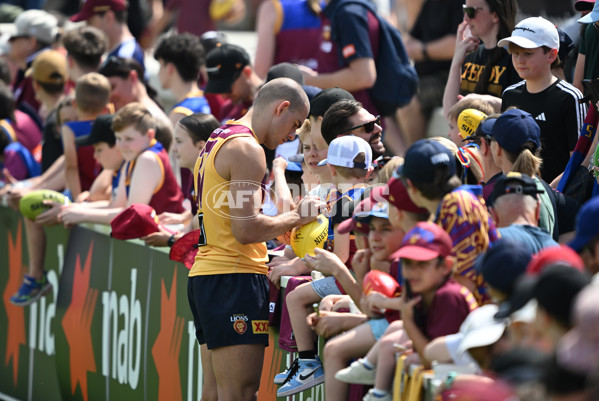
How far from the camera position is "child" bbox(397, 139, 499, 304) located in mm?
4914

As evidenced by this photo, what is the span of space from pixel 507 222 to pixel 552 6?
35.1ft

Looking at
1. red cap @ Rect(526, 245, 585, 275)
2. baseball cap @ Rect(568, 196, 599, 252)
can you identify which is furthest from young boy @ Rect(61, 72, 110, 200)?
red cap @ Rect(526, 245, 585, 275)

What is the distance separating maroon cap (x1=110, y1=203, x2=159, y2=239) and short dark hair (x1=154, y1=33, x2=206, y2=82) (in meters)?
2.11

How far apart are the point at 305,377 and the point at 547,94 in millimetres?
2418

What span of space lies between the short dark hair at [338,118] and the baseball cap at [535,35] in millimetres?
1069

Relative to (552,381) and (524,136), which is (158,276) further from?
(552,381)

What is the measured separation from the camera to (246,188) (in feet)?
20.0

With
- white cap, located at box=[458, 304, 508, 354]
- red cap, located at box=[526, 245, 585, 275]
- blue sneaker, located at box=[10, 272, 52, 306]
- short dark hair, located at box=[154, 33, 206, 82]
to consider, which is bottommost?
blue sneaker, located at box=[10, 272, 52, 306]

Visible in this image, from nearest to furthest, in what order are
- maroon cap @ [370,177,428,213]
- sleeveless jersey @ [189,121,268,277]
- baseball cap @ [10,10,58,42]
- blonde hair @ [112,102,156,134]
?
1. maroon cap @ [370,177,428,213]
2. sleeveless jersey @ [189,121,268,277]
3. blonde hair @ [112,102,156,134]
4. baseball cap @ [10,10,58,42]

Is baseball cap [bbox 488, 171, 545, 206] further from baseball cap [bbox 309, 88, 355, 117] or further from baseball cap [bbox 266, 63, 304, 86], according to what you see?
baseball cap [bbox 266, 63, 304, 86]

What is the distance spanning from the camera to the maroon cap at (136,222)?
26.5 feet

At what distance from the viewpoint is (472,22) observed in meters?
7.74

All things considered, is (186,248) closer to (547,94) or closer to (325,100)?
(325,100)

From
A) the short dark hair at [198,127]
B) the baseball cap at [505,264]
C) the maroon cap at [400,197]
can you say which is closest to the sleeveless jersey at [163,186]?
the short dark hair at [198,127]
